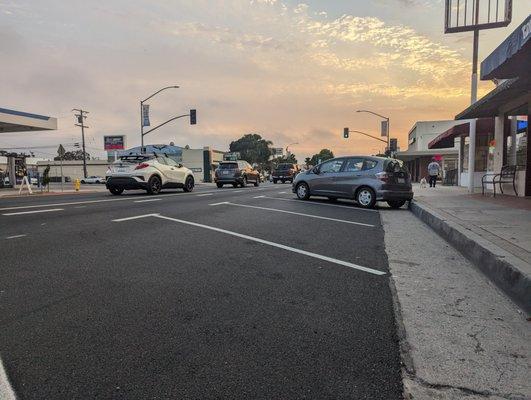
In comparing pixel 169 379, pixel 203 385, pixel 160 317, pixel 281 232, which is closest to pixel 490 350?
pixel 203 385

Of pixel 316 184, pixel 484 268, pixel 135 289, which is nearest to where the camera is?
pixel 135 289

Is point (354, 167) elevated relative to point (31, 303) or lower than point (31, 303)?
elevated

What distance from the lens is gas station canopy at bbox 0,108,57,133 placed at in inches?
1056

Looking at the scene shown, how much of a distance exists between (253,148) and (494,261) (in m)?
127

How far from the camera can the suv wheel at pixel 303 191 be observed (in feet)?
50.9

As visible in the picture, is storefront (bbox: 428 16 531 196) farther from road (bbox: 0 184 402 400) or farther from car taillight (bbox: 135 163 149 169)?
car taillight (bbox: 135 163 149 169)

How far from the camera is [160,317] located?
11.7 feet

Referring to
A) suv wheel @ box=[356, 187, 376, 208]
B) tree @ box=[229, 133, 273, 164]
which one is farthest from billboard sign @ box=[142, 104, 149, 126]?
tree @ box=[229, 133, 273, 164]

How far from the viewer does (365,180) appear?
1355 cm

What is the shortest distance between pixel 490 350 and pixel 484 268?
2.57m

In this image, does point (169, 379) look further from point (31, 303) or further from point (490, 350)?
point (490, 350)

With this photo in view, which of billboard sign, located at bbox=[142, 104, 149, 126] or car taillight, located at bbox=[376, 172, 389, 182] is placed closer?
car taillight, located at bbox=[376, 172, 389, 182]

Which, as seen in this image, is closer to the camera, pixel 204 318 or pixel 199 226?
pixel 204 318

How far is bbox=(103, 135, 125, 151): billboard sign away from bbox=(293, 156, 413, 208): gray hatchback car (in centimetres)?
6676
